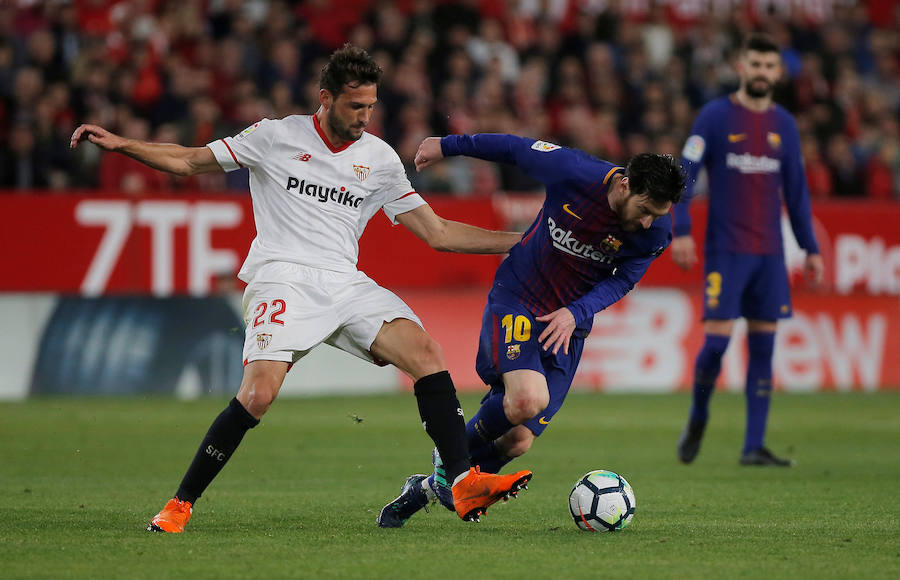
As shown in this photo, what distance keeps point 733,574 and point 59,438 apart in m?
6.74

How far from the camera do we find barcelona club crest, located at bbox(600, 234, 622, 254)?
6586 mm

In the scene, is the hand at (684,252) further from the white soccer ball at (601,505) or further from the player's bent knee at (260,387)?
the player's bent knee at (260,387)

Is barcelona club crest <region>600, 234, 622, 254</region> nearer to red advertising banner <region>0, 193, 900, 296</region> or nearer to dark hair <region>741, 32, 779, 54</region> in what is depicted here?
dark hair <region>741, 32, 779, 54</region>

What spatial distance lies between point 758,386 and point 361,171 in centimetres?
410

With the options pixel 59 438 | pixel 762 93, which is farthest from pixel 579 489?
pixel 59 438

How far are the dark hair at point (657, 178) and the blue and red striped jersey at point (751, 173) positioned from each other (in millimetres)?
3142

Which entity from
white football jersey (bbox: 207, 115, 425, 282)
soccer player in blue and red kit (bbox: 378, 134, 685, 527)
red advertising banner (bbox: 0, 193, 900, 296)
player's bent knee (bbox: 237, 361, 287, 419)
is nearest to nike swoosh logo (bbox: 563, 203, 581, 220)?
soccer player in blue and red kit (bbox: 378, 134, 685, 527)

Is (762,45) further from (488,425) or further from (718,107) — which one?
(488,425)

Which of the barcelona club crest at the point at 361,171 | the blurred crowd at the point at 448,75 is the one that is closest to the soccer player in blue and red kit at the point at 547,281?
the barcelona club crest at the point at 361,171

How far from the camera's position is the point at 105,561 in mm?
5137

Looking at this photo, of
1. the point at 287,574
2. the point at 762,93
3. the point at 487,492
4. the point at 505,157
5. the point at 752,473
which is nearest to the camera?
the point at 287,574

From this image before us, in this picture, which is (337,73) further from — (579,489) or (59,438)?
(59,438)

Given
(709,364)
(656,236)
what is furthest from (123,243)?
(656,236)

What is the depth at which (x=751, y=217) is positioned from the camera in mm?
9359
